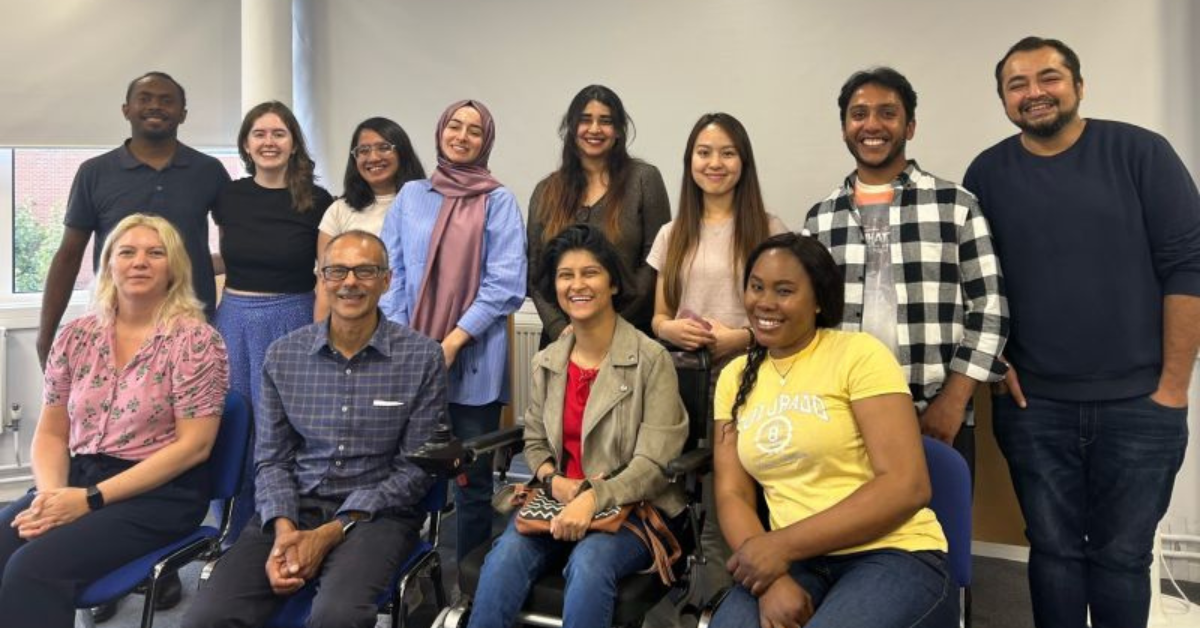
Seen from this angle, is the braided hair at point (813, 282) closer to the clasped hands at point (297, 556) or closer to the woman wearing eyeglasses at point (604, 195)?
the woman wearing eyeglasses at point (604, 195)

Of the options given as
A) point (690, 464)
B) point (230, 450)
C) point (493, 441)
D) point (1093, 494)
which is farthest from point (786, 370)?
point (230, 450)

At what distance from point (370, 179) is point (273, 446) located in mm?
1177

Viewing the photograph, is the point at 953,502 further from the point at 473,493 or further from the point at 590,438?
the point at 473,493

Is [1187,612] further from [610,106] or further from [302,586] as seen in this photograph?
[302,586]

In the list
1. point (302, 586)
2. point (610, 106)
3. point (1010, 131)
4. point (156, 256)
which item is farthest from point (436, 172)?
point (1010, 131)

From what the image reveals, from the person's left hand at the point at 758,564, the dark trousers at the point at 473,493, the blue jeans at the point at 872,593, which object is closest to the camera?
Answer: the blue jeans at the point at 872,593

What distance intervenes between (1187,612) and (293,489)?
2.85 meters

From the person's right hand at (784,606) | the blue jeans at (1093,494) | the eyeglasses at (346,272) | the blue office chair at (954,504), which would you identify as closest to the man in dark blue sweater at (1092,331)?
the blue jeans at (1093,494)

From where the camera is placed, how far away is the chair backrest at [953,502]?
1.79 metres

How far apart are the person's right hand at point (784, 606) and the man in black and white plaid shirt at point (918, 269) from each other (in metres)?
0.74

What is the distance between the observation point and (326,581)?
191cm

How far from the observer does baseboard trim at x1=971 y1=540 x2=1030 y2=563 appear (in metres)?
3.39

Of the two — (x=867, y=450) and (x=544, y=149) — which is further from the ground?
(x=544, y=149)

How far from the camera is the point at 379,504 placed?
6.88 ft
